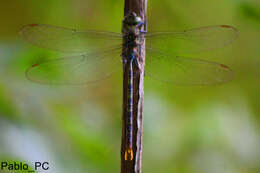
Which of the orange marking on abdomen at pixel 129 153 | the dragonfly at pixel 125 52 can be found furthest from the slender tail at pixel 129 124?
the dragonfly at pixel 125 52

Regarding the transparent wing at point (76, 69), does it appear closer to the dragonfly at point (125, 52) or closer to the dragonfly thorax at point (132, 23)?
the dragonfly at point (125, 52)

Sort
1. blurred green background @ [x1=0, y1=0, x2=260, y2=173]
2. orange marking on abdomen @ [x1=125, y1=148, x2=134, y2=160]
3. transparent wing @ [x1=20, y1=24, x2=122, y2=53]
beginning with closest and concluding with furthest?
orange marking on abdomen @ [x1=125, y1=148, x2=134, y2=160] < transparent wing @ [x1=20, y1=24, x2=122, y2=53] < blurred green background @ [x1=0, y1=0, x2=260, y2=173]

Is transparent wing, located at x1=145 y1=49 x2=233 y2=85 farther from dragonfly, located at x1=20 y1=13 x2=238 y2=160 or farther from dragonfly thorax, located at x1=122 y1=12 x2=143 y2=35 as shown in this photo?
dragonfly thorax, located at x1=122 y1=12 x2=143 y2=35

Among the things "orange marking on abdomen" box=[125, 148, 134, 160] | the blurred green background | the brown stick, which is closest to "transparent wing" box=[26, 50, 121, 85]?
the blurred green background

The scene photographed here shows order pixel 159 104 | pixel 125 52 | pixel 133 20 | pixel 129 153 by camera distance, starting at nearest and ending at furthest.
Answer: pixel 129 153, pixel 133 20, pixel 125 52, pixel 159 104

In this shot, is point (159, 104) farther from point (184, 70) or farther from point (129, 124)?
point (129, 124)

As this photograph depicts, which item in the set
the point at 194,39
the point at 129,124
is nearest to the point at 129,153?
the point at 129,124
